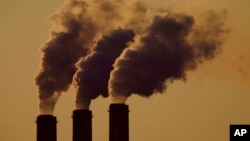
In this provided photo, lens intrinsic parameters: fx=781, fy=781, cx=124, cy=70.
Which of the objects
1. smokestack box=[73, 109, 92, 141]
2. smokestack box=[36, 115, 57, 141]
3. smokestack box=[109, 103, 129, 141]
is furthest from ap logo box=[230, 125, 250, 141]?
smokestack box=[36, 115, 57, 141]

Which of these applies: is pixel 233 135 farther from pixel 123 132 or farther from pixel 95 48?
pixel 95 48

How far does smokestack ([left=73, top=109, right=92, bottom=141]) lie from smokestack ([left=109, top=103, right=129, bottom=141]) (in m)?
1.16

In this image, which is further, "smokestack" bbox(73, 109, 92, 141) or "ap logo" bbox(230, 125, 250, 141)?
"smokestack" bbox(73, 109, 92, 141)

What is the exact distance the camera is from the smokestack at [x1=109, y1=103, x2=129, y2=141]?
→ 1305 inches

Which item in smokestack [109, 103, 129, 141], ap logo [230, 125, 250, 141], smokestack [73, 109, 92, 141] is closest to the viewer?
ap logo [230, 125, 250, 141]

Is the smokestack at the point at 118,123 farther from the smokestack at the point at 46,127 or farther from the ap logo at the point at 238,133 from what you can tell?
the ap logo at the point at 238,133

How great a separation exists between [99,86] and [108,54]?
154 cm

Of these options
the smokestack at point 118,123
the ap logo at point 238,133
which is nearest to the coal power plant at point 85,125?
the smokestack at point 118,123

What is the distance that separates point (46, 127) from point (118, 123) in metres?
3.29

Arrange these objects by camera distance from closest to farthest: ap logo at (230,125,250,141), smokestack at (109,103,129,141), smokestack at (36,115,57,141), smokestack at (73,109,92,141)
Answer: ap logo at (230,125,250,141) < smokestack at (109,103,129,141) < smokestack at (36,115,57,141) < smokestack at (73,109,92,141)

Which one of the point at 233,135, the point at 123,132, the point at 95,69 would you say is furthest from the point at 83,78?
the point at 233,135

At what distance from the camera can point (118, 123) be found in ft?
109

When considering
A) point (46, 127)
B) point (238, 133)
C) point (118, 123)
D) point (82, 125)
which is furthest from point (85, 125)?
point (238, 133)

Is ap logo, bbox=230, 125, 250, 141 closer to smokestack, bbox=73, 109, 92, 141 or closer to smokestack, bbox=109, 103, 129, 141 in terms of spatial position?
smokestack, bbox=109, 103, 129, 141
